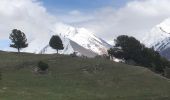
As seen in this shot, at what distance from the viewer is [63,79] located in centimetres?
12900

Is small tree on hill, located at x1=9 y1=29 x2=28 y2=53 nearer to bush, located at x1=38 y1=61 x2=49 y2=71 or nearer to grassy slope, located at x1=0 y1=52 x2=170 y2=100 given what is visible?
grassy slope, located at x1=0 y1=52 x2=170 y2=100

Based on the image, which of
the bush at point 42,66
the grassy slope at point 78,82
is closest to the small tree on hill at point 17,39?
the grassy slope at point 78,82

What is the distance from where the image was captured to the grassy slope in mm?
104688

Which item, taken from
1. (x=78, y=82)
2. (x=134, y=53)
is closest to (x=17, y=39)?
(x=134, y=53)

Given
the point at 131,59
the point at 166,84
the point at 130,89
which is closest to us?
the point at 130,89

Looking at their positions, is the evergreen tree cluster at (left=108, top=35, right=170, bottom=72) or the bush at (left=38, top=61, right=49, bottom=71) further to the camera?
the evergreen tree cluster at (left=108, top=35, right=170, bottom=72)

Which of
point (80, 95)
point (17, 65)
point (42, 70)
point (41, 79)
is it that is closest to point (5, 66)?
point (17, 65)

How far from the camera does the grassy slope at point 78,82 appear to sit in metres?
105

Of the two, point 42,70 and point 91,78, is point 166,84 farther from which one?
point 42,70

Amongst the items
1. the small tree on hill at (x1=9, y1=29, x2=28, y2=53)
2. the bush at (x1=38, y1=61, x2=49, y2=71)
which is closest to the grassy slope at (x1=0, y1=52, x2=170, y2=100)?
the bush at (x1=38, y1=61, x2=49, y2=71)

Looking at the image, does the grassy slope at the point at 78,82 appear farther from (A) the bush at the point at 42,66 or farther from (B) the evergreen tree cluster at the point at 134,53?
(B) the evergreen tree cluster at the point at 134,53

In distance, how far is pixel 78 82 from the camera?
125m

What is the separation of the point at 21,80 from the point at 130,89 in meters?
27.9

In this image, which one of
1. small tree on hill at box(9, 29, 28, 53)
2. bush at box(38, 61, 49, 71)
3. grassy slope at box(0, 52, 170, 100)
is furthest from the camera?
small tree on hill at box(9, 29, 28, 53)
